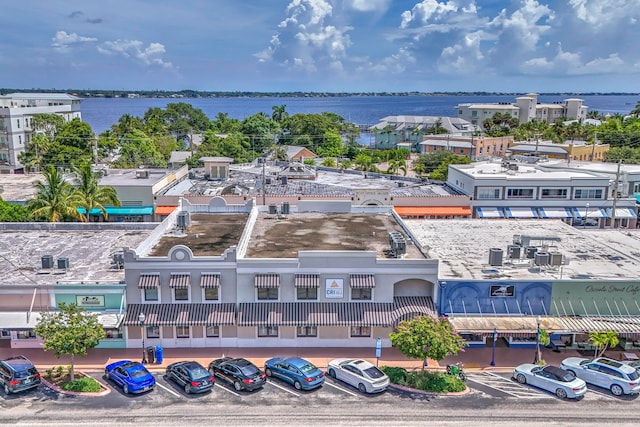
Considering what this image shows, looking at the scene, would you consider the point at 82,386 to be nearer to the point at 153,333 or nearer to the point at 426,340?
the point at 153,333

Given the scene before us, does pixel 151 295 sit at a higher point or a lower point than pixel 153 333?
higher

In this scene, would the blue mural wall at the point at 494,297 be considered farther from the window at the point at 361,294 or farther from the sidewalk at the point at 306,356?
the window at the point at 361,294

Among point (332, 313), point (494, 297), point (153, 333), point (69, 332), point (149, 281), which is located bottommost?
point (153, 333)

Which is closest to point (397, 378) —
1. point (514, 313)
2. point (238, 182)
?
point (514, 313)

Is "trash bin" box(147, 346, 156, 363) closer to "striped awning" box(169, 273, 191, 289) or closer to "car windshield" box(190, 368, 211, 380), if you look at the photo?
"striped awning" box(169, 273, 191, 289)

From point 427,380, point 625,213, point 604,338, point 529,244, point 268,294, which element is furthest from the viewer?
point 625,213

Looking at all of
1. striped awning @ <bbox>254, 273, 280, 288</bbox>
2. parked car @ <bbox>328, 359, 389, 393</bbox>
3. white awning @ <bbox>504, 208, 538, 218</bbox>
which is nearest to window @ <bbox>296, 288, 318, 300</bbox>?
striped awning @ <bbox>254, 273, 280, 288</bbox>

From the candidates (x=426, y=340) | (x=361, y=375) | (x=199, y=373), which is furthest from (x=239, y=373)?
(x=426, y=340)
